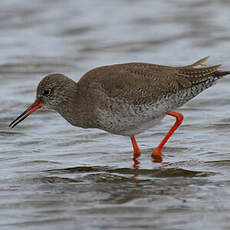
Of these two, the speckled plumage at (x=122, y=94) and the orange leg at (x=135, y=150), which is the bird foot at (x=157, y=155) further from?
the speckled plumage at (x=122, y=94)

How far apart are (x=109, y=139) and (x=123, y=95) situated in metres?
1.67

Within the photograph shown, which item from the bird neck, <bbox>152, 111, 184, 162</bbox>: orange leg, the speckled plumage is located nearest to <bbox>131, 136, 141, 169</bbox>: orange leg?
<bbox>152, 111, 184, 162</bbox>: orange leg

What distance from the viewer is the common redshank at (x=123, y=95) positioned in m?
8.97

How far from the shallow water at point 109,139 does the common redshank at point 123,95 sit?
605mm

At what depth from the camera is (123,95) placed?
8.98 m

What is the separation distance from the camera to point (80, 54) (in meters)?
16.3

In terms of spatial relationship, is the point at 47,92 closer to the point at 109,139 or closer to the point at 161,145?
the point at 109,139

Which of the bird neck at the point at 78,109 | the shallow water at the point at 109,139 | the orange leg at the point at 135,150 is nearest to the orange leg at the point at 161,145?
the shallow water at the point at 109,139

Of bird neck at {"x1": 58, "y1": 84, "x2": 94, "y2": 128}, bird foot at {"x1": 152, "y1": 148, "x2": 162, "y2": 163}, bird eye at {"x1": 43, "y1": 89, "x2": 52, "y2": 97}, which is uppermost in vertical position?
bird eye at {"x1": 43, "y1": 89, "x2": 52, "y2": 97}

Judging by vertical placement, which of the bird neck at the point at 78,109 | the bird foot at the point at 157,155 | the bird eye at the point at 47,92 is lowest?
the bird foot at the point at 157,155

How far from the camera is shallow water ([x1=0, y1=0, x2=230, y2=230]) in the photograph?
6965mm

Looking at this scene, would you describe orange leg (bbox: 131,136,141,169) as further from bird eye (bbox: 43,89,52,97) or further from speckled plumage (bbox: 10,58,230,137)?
bird eye (bbox: 43,89,52,97)

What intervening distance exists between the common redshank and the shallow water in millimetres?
605

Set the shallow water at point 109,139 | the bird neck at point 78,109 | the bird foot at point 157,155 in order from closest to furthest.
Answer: the shallow water at point 109,139 < the bird neck at point 78,109 < the bird foot at point 157,155
